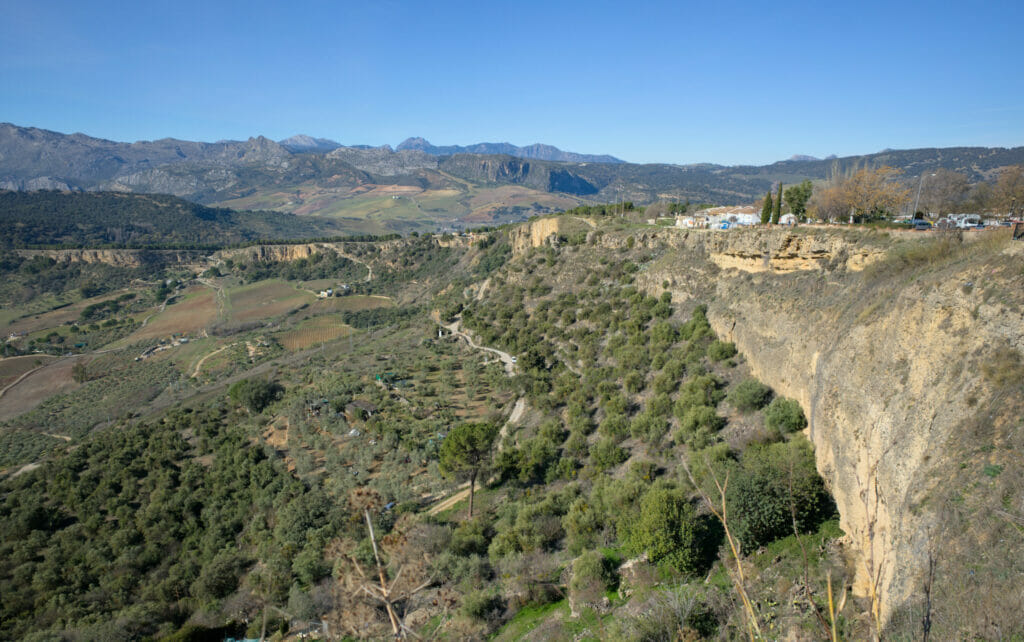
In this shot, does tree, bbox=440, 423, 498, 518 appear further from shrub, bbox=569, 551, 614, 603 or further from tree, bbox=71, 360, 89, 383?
tree, bbox=71, 360, 89, 383

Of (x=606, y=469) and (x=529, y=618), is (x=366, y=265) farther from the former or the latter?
(x=529, y=618)

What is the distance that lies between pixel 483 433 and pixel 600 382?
1005 centimetres

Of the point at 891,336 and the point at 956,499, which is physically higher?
the point at 891,336

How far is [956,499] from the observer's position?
8344 millimetres

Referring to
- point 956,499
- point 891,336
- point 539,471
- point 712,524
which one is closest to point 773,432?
point 712,524

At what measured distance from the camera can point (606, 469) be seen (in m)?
21.2

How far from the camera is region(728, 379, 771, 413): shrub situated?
61.2 ft

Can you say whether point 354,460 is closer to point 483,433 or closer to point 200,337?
point 483,433

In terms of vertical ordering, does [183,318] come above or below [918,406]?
Result: below

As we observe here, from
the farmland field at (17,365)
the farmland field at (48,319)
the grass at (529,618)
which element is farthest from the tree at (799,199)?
the farmland field at (48,319)

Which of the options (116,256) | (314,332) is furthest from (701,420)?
(116,256)

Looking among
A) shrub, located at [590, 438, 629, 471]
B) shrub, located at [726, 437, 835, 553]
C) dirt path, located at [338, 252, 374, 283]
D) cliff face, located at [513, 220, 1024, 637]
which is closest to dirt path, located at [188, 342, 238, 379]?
dirt path, located at [338, 252, 374, 283]

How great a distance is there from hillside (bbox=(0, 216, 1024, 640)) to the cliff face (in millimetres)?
58

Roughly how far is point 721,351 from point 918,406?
42.3ft
